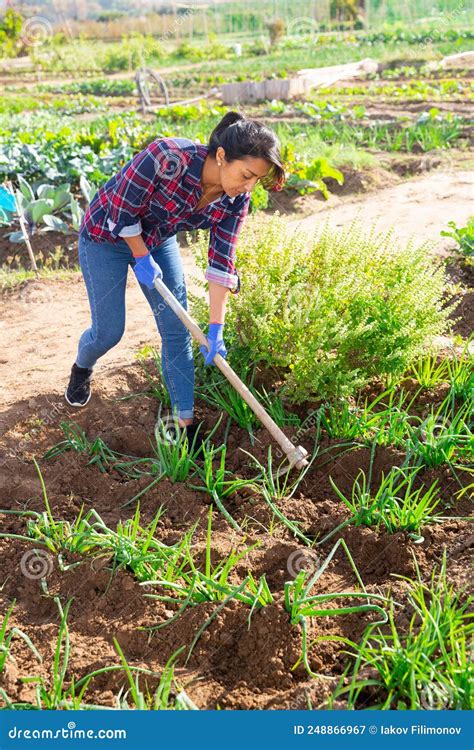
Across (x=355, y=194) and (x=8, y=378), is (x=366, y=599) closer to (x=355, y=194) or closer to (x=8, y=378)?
(x=8, y=378)

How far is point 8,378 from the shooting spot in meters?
3.77

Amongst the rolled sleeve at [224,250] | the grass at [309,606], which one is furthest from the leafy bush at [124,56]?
the grass at [309,606]

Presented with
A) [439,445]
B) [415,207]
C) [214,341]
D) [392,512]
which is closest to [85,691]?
[392,512]

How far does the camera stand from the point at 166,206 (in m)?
2.77

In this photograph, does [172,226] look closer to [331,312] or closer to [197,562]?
[331,312]

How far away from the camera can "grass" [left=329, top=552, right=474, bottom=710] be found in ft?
5.95

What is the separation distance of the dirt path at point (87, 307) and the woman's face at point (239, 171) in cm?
106

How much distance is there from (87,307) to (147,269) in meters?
2.11

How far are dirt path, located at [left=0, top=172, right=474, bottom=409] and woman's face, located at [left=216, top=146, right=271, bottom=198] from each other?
1059 mm

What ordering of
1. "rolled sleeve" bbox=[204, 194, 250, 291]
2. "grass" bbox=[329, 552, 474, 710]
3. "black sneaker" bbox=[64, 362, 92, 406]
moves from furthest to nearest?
1. "black sneaker" bbox=[64, 362, 92, 406]
2. "rolled sleeve" bbox=[204, 194, 250, 291]
3. "grass" bbox=[329, 552, 474, 710]
